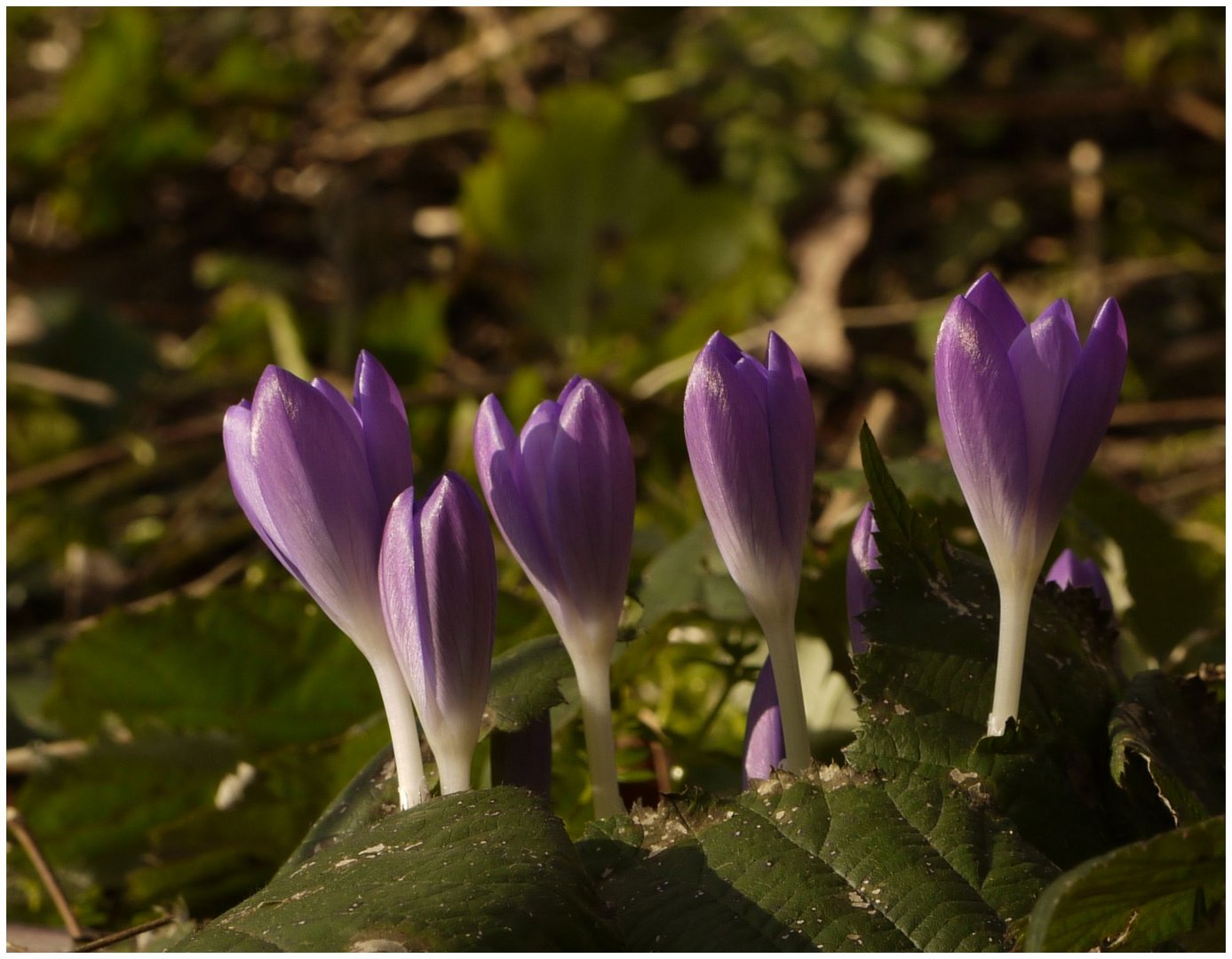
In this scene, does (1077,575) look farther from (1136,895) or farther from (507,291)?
(507,291)

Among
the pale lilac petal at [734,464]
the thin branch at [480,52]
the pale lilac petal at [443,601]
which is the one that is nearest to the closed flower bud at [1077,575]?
the pale lilac petal at [734,464]

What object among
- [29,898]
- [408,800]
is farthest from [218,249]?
[408,800]

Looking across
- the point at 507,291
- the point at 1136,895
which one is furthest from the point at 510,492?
the point at 507,291

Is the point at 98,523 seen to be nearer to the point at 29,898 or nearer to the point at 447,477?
the point at 29,898

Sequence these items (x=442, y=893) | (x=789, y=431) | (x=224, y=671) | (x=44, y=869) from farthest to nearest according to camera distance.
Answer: (x=224, y=671), (x=44, y=869), (x=789, y=431), (x=442, y=893)

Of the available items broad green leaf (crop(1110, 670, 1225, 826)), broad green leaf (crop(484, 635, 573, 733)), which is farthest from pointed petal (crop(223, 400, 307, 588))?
broad green leaf (crop(1110, 670, 1225, 826))
